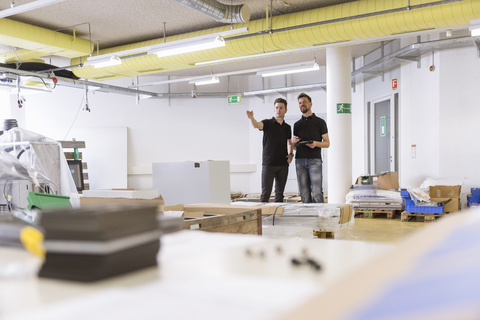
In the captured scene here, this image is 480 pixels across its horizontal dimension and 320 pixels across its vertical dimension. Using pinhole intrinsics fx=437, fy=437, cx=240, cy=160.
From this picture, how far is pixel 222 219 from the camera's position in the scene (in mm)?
2879

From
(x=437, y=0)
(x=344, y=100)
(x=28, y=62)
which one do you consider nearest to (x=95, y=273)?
(x=437, y=0)

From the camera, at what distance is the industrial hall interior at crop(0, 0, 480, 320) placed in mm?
714

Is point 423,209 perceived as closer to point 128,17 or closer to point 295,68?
point 295,68

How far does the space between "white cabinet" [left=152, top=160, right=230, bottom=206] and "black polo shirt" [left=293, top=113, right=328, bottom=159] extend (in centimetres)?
96

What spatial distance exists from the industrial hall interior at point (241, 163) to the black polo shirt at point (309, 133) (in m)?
0.02

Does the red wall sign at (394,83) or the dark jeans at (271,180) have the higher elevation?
the red wall sign at (394,83)

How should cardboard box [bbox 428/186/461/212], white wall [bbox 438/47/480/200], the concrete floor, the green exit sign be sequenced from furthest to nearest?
the green exit sign, white wall [bbox 438/47/480/200], cardboard box [bbox 428/186/461/212], the concrete floor

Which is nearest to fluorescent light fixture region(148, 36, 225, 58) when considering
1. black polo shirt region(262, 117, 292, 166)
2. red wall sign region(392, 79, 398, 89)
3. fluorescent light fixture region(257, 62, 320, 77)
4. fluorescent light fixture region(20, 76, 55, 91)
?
black polo shirt region(262, 117, 292, 166)

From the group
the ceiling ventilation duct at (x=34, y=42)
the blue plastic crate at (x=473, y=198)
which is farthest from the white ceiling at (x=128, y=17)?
the blue plastic crate at (x=473, y=198)

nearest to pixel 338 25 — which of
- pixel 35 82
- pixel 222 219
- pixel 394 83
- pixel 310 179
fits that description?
pixel 310 179

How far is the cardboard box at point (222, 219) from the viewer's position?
2691mm

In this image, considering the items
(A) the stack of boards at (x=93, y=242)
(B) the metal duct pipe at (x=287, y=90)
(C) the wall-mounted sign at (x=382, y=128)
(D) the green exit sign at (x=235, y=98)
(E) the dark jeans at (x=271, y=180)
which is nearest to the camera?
(A) the stack of boards at (x=93, y=242)

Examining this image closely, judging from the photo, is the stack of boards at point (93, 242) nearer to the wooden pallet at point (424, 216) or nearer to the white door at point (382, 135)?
the wooden pallet at point (424, 216)

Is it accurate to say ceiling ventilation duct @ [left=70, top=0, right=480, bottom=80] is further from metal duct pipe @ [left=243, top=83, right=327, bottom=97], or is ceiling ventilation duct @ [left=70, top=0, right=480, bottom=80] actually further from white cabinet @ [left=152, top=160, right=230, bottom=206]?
metal duct pipe @ [left=243, top=83, right=327, bottom=97]
